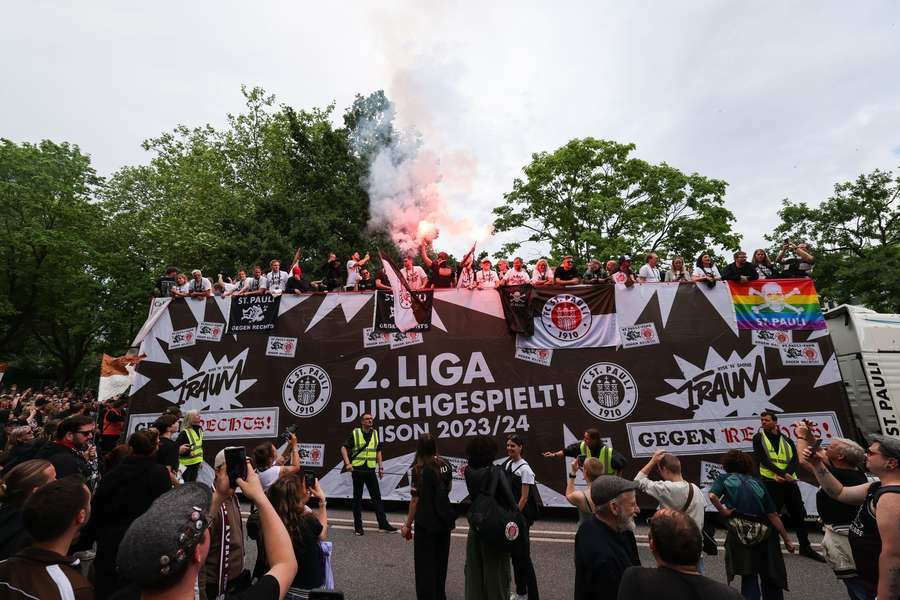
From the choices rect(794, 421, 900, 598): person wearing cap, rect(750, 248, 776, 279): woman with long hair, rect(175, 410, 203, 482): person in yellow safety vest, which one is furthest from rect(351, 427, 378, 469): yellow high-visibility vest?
rect(750, 248, 776, 279): woman with long hair

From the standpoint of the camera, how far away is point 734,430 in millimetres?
9070

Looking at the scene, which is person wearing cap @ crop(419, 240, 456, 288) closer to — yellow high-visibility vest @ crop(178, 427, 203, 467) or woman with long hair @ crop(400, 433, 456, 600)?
yellow high-visibility vest @ crop(178, 427, 203, 467)

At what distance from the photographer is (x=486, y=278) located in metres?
11.7

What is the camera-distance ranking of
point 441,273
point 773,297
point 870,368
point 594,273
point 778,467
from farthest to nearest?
point 441,273 → point 594,273 → point 773,297 → point 870,368 → point 778,467

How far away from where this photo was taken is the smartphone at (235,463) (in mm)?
2508

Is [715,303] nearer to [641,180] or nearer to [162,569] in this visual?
[162,569]

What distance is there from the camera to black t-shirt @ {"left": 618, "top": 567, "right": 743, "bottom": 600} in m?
2.19

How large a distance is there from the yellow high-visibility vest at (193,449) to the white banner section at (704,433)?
26.4 ft

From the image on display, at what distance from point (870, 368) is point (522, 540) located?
347 inches

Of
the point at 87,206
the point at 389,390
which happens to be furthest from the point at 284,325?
the point at 87,206

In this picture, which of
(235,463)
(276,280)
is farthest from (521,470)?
(276,280)

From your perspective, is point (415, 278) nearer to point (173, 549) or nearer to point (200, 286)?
point (200, 286)

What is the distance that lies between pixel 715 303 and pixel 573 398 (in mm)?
3611

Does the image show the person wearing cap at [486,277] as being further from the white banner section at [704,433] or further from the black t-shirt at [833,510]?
the black t-shirt at [833,510]
